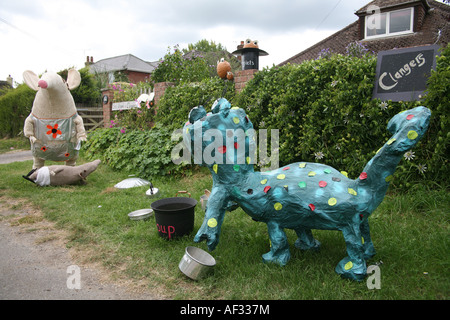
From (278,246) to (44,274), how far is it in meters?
2.22

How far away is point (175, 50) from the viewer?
33.4 feet

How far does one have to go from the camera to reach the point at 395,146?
6.99 feet

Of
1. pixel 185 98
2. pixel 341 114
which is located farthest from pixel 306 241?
pixel 185 98

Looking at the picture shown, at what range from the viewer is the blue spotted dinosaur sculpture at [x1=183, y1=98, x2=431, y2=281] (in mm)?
2328

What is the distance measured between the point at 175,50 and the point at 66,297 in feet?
30.1

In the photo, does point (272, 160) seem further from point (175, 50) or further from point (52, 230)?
point (175, 50)

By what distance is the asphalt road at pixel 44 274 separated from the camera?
246cm

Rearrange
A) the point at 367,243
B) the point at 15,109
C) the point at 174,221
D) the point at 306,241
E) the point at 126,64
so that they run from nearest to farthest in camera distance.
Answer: the point at 367,243
the point at 306,241
the point at 174,221
the point at 15,109
the point at 126,64

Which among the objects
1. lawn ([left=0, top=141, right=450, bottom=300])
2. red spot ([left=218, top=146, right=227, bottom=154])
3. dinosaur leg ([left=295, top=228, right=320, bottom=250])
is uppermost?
red spot ([left=218, top=146, right=227, bottom=154])

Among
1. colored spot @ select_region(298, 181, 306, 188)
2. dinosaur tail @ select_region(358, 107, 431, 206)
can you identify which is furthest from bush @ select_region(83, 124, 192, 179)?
dinosaur tail @ select_region(358, 107, 431, 206)

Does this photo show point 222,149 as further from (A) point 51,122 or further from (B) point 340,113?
(A) point 51,122

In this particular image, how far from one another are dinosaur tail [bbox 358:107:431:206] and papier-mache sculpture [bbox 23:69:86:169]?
18.5 feet

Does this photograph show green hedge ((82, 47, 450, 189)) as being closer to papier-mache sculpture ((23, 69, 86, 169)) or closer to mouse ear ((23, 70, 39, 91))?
papier-mache sculpture ((23, 69, 86, 169))
